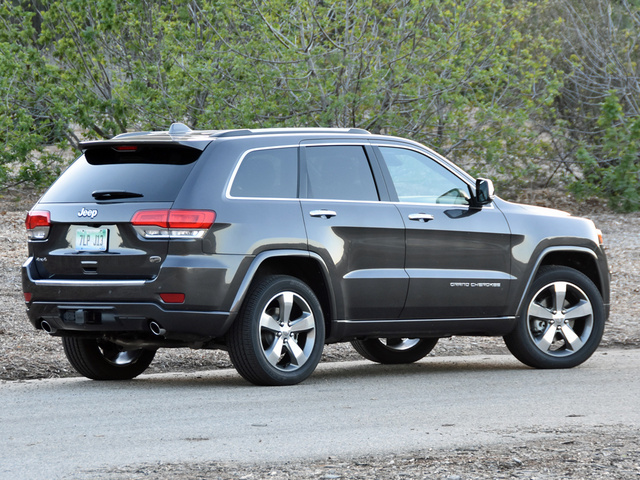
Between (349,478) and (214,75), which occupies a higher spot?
(214,75)

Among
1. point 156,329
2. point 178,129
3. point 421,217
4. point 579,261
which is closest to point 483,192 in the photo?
point 421,217

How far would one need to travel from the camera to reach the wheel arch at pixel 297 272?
26.7 feet

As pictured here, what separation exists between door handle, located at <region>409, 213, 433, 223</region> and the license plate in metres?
2.28

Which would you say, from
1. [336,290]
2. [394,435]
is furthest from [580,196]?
[394,435]

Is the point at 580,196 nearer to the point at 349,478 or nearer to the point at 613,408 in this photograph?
the point at 613,408

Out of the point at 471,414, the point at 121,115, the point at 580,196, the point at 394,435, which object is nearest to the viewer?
the point at 394,435

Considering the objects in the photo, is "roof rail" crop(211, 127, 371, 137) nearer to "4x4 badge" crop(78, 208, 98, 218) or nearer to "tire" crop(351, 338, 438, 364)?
"4x4 badge" crop(78, 208, 98, 218)

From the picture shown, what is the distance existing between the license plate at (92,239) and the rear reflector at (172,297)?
1.73 ft

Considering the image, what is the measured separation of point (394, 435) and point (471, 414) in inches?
36.7

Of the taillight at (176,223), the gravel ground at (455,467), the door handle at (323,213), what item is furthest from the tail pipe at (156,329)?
the gravel ground at (455,467)

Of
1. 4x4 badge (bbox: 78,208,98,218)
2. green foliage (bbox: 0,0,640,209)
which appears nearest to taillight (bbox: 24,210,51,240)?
4x4 badge (bbox: 78,208,98,218)

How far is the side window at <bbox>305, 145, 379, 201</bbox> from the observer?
8.76 m

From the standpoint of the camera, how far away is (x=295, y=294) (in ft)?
27.8

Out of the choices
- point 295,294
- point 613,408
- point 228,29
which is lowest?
point 613,408
